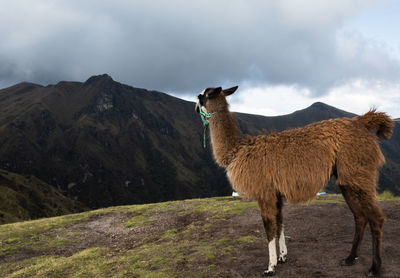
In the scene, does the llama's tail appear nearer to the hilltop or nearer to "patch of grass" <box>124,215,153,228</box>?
the hilltop

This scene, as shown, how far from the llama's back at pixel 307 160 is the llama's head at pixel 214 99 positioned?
1.64m

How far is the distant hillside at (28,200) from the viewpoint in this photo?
104 meters

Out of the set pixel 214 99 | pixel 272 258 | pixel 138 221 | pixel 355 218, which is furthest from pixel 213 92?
pixel 138 221

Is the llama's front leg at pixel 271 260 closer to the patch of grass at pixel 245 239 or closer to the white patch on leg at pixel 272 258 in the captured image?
the white patch on leg at pixel 272 258

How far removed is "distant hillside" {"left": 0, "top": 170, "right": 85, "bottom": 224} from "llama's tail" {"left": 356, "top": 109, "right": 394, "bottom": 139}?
342ft

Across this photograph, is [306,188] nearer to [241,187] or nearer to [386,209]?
[241,187]

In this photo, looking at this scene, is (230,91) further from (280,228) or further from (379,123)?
(280,228)

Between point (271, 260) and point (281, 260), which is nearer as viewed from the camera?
point (271, 260)

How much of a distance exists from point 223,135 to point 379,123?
3.56 m

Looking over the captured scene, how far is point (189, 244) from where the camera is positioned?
9.93 meters

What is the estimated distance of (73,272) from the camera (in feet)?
29.3

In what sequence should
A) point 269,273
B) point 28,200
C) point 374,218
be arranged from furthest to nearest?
point 28,200, point 269,273, point 374,218

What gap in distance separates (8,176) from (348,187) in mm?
155198

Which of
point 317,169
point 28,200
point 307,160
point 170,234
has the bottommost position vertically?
point 28,200
